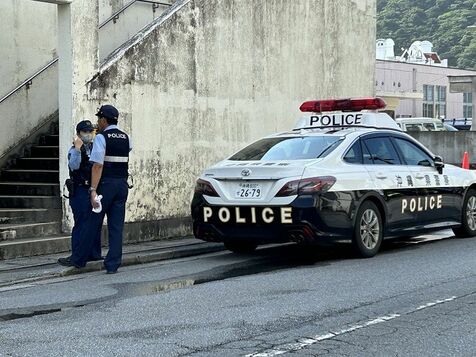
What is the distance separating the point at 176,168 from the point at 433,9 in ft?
282

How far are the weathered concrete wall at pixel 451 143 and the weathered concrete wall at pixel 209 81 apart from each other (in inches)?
517

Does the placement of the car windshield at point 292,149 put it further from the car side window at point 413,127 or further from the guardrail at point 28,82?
the car side window at point 413,127

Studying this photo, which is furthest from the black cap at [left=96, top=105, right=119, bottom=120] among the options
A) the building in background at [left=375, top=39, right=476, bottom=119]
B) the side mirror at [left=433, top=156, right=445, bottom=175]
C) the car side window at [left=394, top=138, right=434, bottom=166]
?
the building in background at [left=375, top=39, right=476, bottom=119]

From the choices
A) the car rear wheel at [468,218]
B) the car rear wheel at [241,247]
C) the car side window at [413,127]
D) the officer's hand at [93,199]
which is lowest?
the car rear wheel at [241,247]

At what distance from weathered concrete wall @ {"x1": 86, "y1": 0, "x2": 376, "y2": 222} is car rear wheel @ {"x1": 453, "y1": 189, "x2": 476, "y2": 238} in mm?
3755

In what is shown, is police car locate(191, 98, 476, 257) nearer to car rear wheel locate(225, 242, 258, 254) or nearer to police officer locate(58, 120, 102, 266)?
car rear wheel locate(225, 242, 258, 254)

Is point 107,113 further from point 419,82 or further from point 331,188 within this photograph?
point 419,82

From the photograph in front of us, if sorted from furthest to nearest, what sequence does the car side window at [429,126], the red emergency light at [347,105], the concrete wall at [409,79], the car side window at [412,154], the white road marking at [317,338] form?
1. the concrete wall at [409,79]
2. the car side window at [429,126]
3. the red emergency light at [347,105]
4. the car side window at [412,154]
5. the white road marking at [317,338]

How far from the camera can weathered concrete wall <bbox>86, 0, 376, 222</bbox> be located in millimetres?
11555

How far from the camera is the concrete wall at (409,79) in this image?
174ft

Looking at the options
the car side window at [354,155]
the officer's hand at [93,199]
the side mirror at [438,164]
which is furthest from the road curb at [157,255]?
the side mirror at [438,164]

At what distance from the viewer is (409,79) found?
5603cm

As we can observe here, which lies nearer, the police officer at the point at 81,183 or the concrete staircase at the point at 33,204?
the police officer at the point at 81,183

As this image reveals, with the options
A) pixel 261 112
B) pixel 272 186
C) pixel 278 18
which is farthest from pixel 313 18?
pixel 272 186
